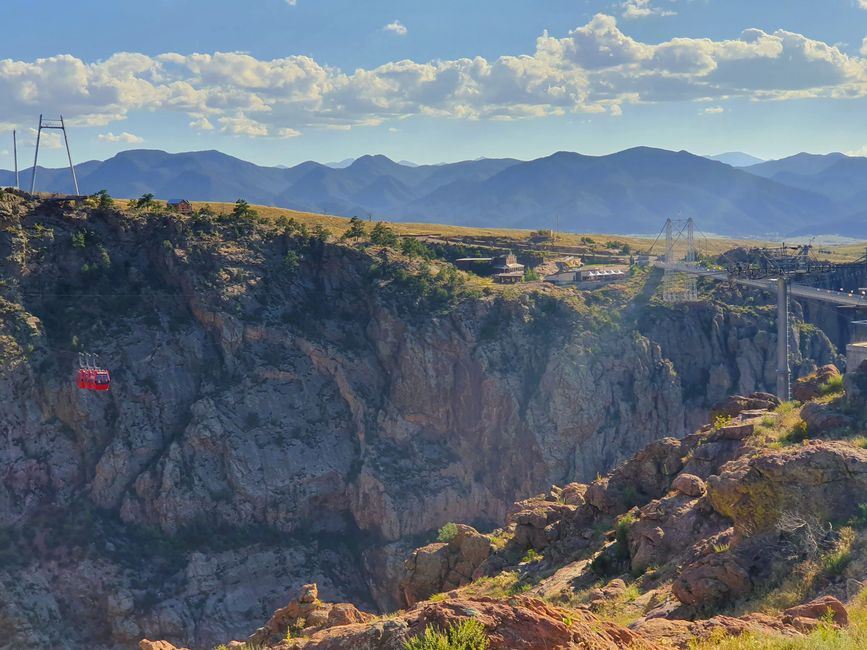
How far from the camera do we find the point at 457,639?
669 inches

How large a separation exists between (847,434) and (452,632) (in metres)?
22.5

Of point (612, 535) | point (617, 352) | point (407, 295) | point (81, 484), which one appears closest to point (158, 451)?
point (81, 484)

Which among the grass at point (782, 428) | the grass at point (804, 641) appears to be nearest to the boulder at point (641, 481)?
the grass at point (782, 428)

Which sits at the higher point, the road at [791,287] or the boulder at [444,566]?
the road at [791,287]

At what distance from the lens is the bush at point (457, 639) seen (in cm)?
1686

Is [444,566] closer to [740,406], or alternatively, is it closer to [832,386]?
[740,406]

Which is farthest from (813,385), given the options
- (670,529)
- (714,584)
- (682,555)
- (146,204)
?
(146,204)

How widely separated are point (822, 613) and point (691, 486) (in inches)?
558

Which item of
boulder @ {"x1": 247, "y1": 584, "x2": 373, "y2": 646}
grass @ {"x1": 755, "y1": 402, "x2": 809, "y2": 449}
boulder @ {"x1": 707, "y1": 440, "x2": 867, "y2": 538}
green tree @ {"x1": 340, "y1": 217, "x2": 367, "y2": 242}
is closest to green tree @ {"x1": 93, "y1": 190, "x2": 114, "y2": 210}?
green tree @ {"x1": 340, "y1": 217, "x2": 367, "y2": 242}

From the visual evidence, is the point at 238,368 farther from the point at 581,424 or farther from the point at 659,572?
the point at 659,572

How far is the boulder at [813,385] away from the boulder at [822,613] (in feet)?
69.6

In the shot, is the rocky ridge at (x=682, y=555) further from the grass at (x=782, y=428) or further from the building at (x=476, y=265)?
the building at (x=476, y=265)

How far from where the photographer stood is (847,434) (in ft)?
112

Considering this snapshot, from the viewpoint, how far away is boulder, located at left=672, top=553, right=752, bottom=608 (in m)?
26.0
